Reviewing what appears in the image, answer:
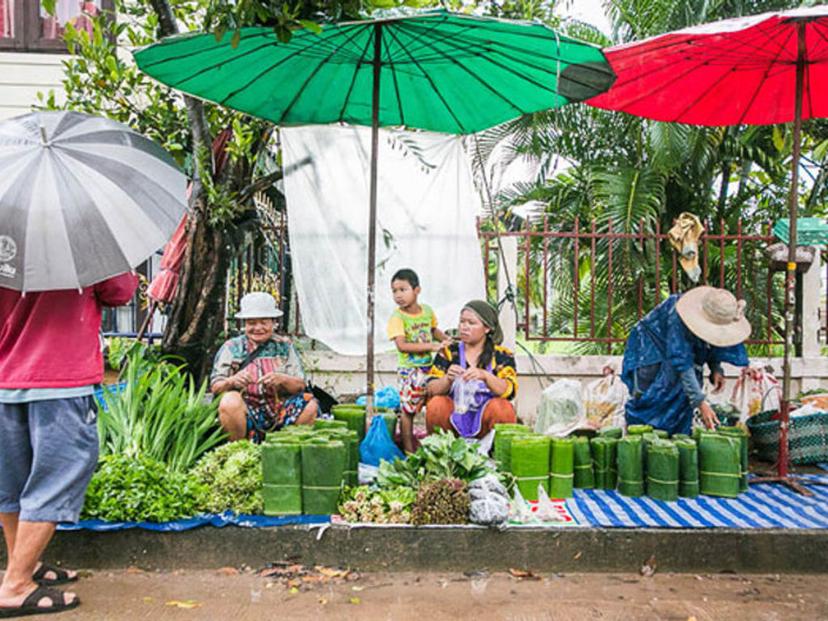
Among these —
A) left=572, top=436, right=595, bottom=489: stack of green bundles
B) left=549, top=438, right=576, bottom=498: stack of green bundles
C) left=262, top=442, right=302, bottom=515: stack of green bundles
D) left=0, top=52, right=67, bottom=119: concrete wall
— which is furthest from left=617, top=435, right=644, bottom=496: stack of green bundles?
left=0, top=52, right=67, bottom=119: concrete wall

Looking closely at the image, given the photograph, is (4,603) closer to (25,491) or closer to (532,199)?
(25,491)

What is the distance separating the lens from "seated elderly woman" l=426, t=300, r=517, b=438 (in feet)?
15.7

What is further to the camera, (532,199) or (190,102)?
(532,199)

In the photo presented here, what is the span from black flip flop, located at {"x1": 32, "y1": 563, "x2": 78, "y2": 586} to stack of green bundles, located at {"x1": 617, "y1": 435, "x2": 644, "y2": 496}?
9.66ft

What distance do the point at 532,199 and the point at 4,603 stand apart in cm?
835

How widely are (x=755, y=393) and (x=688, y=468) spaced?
1.87m

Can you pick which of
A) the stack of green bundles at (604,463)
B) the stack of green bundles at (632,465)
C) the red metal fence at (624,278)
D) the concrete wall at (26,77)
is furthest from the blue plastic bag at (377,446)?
the concrete wall at (26,77)

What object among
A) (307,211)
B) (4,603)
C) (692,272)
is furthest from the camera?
(307,211)

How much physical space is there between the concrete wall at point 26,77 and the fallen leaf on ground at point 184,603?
719 centimetres

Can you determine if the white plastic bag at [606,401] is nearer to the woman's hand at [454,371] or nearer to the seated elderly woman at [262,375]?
the woman's hand at [454,371]

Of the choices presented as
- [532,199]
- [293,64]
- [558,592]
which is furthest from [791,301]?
[532,199]

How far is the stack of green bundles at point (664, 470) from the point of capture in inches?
163

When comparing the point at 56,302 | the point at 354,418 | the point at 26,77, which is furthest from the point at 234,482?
the point at 26,77

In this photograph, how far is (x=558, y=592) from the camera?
350cm
